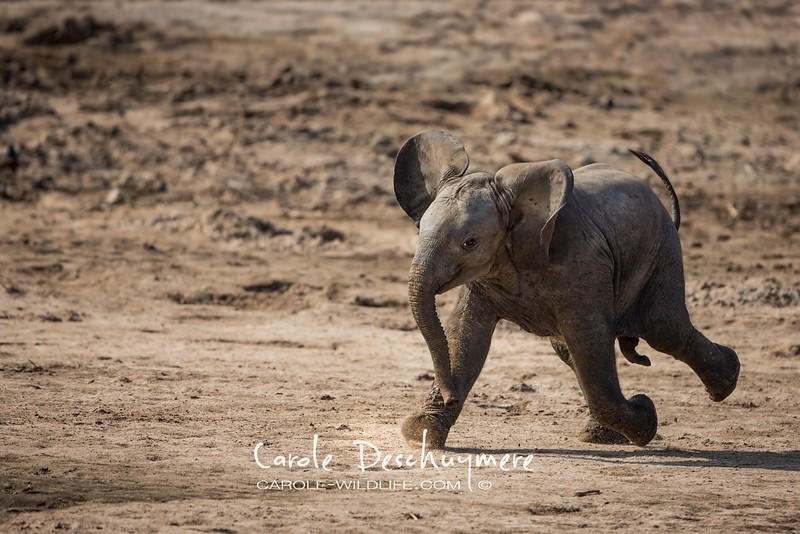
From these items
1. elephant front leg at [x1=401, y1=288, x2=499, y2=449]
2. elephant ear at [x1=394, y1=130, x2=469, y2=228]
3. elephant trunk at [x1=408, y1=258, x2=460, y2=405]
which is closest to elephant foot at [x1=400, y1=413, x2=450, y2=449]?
elephant front leg at [x1=401, y1=288, x2=499, y2=449]

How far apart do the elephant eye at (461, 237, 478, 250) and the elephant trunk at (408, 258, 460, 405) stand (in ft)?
0.77

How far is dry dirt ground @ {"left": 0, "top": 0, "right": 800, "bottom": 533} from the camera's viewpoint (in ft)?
24.1

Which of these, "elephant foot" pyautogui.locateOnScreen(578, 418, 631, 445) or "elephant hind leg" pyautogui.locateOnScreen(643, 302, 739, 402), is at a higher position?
"elephant hind leg" pyautogui.locateOnScreen(643, 302, 739, 402)

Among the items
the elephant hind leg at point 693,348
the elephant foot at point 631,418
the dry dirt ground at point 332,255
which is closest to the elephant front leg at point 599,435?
the dry dirt ground at point 332,255

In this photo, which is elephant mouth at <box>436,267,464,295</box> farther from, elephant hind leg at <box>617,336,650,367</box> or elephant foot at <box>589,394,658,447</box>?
elephant hind leg at <box>617,336,650,367</box>

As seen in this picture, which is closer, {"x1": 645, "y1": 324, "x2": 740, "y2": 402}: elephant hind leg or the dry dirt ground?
the dry dirt ground

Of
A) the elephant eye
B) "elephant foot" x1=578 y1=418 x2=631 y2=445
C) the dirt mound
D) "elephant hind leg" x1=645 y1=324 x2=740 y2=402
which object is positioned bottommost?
the dirt mound

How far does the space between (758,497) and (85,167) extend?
11.0m

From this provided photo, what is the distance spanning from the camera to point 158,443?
805 cm

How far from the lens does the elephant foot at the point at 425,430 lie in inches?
319

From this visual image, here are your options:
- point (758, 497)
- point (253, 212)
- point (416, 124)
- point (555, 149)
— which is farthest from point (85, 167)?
point (758, 497)

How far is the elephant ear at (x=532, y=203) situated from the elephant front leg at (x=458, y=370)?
55cm

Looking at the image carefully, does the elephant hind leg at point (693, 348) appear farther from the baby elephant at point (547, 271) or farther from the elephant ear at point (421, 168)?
the elephant ear at point (421, 168)

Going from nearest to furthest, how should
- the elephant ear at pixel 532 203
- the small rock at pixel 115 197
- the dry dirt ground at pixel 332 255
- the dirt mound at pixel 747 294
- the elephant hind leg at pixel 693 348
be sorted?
the dry dirt ground at pixel 332 255, the elephant ear at pixel 532 203, the elephant hind leg at pixel 693 348, the dirt mound at pixel 747 294, the small rock at pixel 115 197
